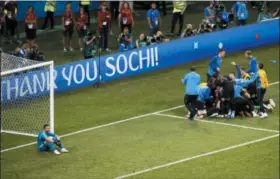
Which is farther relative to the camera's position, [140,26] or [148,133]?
[140,26]

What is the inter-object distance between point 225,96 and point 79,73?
18.6 feet

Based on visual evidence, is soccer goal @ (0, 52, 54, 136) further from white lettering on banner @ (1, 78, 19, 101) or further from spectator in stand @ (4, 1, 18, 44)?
spectator in stand @ (4, 1, 18, 44)

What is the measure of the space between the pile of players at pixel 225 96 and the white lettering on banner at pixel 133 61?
4564 mm

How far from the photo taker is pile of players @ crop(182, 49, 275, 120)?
93.9 feet

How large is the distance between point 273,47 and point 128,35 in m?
7.17

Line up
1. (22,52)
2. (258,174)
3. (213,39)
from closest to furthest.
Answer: (258,174)
(22,52)
(213,39)

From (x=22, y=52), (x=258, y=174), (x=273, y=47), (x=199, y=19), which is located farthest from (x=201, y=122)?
(x=199, y=19)

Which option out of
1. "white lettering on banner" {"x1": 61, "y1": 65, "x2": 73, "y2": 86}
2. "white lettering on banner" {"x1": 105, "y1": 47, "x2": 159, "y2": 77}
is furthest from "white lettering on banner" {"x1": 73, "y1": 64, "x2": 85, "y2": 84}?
"white lettering on banner" {"x1": 105, "y1": 47, "x2": 159, "y2": 77}

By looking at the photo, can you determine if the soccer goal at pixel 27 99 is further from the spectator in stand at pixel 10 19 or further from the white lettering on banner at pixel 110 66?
the spectator in stand at pixel 10 19

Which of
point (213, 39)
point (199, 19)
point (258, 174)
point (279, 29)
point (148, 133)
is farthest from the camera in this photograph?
point (199, 19)

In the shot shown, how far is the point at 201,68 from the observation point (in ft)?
116

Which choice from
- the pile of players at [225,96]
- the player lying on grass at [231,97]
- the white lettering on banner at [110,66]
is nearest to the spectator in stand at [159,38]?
the white lettering on banner at [110,66]

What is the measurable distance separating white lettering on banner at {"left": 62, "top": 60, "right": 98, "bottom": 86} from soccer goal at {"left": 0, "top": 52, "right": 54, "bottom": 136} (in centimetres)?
324

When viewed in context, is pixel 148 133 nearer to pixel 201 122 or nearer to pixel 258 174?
pixel 201 122
